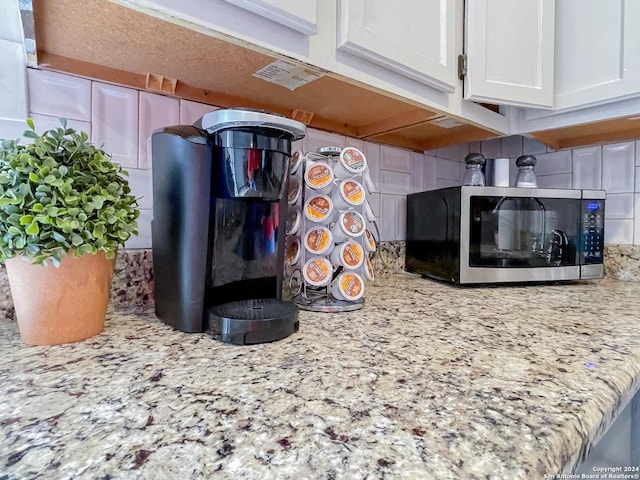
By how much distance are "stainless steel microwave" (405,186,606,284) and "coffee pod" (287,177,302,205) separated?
1.58ft

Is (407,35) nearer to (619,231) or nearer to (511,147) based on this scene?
(511,147)

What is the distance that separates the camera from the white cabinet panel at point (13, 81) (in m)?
0.60

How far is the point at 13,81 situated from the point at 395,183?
1017 mm

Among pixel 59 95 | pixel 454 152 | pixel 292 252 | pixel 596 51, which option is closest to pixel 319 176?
pixel 292 252

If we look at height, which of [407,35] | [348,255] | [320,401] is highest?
[407,35]

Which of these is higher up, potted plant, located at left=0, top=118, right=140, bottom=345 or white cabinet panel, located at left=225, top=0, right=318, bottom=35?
white cabinet panel, located at left=225, top=0, right=318, bottom=35

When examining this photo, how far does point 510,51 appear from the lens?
93cm

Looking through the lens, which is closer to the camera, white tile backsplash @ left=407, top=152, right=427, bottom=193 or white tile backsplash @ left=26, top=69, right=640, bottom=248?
white tile backsplash @ left=26, top=69, right=640, bottom=248

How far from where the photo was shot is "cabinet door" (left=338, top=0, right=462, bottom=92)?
64 centimetres

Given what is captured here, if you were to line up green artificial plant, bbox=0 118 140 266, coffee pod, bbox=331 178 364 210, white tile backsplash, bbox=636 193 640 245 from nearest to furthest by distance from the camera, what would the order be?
green artificial plant, bbox=0 118 140 266
coffee pod, bbox=331 178 364 210
white tile backsplash, bbox=636 193 640 245

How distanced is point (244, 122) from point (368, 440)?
42 centimetres

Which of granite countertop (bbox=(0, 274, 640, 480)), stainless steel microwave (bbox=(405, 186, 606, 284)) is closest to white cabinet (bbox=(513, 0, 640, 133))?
stainless steel microwave (bbox=(405, 186, 606, 284))

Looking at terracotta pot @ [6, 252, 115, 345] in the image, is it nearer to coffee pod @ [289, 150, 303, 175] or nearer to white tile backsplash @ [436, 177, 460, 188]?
coffee pod @ [289, 150, 303, 175]

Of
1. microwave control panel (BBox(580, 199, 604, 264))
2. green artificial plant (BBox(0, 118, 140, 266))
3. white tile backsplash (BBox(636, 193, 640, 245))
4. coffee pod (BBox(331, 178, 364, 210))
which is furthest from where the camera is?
white tile backsplash (BBox(636, 193, 640, 245))
